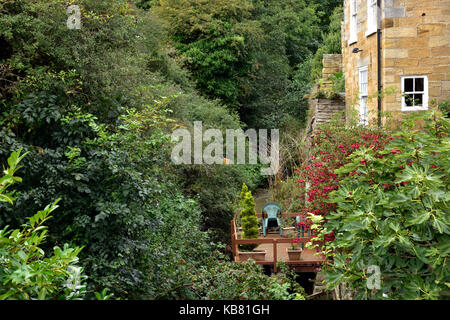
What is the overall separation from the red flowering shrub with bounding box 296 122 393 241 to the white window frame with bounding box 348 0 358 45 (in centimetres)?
382

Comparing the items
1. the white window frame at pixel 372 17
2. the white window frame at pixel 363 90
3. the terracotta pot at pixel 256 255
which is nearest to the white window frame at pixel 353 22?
the white window frame at pixel 363 90

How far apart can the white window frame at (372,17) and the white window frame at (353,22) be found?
4.03 ft

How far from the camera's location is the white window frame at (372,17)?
1073cm

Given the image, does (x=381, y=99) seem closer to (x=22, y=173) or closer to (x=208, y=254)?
(x=208, y=254)

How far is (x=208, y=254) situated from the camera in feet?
28.6

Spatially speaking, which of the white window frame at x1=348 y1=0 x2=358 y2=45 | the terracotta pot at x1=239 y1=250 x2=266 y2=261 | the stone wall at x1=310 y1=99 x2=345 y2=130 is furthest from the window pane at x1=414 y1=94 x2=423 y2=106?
the terracotta pot at x1=239 y1=250 x2=266 y2=261

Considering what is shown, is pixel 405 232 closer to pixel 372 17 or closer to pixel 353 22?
pixel 372 17

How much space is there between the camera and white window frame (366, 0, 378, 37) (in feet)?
35.2

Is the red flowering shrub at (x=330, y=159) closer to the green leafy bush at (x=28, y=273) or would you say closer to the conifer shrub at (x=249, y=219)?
the conifer shrub at (x=249, y=219)

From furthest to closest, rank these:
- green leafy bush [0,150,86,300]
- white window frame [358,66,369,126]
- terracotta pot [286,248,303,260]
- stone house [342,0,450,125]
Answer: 1. white window frame [358,66,369,126]
2. terracotta pot [286,248,303,260]
3. stone house [342,0,450,125]
4. green leafy bush [0,150,86,300]

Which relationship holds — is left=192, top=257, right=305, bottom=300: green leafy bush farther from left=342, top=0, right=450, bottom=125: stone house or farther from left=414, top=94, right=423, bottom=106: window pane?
left=414, top=94, right=423, bottom=106: window pane

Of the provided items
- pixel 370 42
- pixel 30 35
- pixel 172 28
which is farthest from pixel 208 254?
pixel 172 28

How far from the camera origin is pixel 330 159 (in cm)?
866

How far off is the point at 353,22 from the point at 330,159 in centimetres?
609
